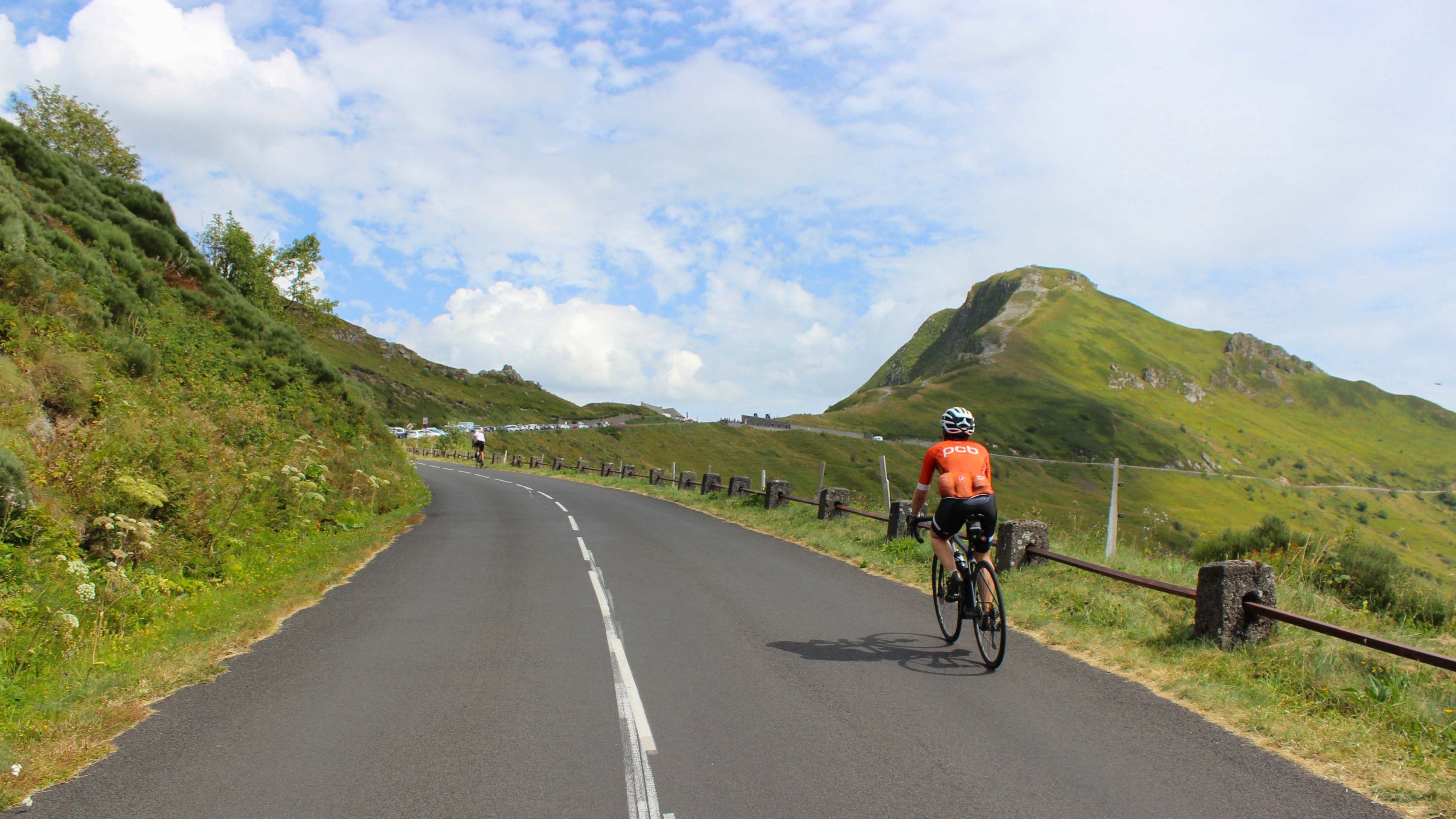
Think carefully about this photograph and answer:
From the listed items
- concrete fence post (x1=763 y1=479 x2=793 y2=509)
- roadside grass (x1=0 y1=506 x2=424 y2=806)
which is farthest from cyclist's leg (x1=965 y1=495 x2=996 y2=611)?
concrete fence post (x1=763 y1=479 x2=793 y2=509)

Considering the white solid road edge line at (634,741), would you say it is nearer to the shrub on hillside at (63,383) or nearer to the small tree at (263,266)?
the shrub on hillside at (63,383)

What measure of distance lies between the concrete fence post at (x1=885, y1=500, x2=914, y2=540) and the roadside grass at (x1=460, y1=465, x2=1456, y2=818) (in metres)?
2.32

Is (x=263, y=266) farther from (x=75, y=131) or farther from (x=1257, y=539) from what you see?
(x=1257, y=539)

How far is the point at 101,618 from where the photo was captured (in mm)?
6602

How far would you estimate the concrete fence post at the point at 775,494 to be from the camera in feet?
66.0

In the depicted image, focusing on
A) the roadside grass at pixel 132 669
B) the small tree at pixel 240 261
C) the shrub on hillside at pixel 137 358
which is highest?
the small tree at pixel 240 261

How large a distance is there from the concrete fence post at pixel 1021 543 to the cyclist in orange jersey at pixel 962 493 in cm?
405

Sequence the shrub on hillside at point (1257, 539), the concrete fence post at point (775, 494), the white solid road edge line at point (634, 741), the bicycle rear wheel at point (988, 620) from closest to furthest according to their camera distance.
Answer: the white solid road edge line at point (634, 741) < the bicycle rear wheel at point (988, 620) < the shrub on hillside at point (1257, 539) < the concrete fence post at point (775, 494)

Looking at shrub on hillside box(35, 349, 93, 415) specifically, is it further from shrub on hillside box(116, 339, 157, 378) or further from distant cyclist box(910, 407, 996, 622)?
distant cyclist box(910, 407, 996, 622)

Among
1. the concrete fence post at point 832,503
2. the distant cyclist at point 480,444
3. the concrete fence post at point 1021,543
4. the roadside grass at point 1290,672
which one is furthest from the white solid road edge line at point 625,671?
the distant cyclist at point 480,444

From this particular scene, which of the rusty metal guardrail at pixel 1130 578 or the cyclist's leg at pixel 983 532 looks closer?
the cyclist's leg at pixel 983 532

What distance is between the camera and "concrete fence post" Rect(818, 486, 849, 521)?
672 inches

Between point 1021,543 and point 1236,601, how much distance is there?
3855mm

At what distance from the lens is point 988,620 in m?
6.67
